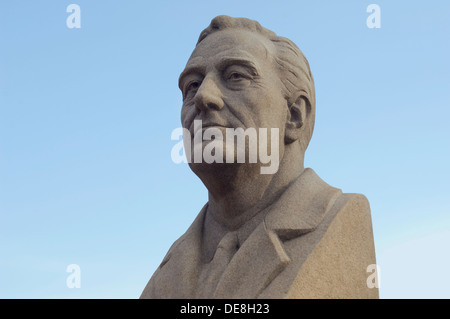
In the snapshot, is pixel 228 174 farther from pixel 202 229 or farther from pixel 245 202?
pixel 202 229

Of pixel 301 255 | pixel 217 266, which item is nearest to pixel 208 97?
pixel 217 266

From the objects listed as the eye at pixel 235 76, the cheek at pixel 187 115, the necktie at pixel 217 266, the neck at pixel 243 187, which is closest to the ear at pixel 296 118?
the neck at pixel 243 187

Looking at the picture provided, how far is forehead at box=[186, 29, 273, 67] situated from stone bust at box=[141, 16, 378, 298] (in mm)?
13

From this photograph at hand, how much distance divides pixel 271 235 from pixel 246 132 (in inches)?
38.7

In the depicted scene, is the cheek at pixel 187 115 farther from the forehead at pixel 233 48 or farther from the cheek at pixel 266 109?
the cheek at pixel 266 109

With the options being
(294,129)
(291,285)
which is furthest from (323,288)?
(294,129)

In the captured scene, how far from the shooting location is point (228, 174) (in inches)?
237

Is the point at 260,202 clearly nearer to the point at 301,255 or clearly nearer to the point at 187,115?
the point at 301,255

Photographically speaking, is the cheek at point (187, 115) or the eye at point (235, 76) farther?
the cheek at point (187, 115)

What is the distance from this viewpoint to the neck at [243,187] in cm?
602

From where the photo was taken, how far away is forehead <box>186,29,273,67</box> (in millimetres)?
6238

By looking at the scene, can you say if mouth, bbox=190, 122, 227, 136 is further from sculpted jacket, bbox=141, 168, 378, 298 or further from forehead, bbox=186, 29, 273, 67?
sculpted jacket, bbox=141, 168, 378, 298

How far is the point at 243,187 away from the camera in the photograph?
609 cm

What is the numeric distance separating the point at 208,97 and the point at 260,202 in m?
1.09
